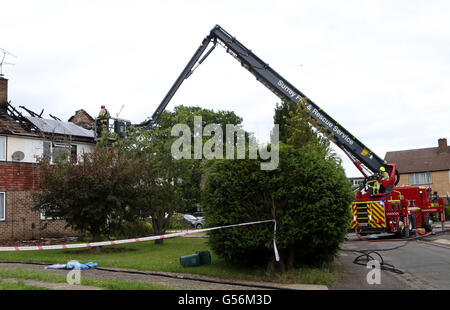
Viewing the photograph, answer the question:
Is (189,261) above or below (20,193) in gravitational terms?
below

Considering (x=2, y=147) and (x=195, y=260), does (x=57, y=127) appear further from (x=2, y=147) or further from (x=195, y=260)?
(x=195, y=260)

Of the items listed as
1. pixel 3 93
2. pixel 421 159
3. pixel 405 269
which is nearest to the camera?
pixel 405 269

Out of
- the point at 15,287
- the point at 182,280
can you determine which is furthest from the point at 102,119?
the point at 15,287

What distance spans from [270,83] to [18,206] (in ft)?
45.0

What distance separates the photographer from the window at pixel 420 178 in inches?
2178

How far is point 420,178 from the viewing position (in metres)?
56.2

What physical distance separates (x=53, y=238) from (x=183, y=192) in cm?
722

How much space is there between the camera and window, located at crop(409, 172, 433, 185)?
181 ft

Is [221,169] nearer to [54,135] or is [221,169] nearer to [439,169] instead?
[54,135]

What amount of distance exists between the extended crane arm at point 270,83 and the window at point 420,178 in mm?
38850

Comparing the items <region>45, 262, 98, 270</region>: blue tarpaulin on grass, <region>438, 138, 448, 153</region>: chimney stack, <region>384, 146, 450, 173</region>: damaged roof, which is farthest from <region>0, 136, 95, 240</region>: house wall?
<region>438, 138, 448, 153</region>: chimney stack

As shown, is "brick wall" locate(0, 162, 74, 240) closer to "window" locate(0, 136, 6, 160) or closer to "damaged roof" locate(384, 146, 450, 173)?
"window" locate(0, 136, 6, 160)
